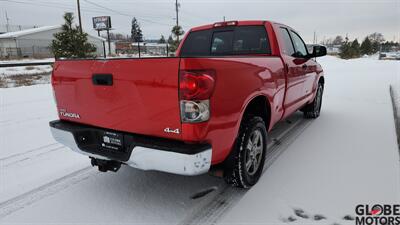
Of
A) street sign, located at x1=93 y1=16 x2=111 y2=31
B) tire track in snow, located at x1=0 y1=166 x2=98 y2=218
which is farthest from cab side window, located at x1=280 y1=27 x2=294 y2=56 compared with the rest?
street sign, located at x1=93 y1=16 x2=111 y2=31

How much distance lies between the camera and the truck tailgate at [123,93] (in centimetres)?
222

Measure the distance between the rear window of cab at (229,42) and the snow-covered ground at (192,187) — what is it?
155cm

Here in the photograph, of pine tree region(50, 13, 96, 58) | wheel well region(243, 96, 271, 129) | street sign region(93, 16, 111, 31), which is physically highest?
street sign region(93, 16, 111, 31)

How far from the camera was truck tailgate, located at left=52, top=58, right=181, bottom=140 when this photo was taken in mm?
2217

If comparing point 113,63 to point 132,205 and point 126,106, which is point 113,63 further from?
point 132,205

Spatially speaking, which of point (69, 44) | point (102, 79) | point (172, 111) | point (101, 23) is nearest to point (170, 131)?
point (172, 111)

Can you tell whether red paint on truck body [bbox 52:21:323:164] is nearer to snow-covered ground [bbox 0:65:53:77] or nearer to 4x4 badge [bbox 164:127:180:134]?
4x4 badge [bbox 164:127:180:134]

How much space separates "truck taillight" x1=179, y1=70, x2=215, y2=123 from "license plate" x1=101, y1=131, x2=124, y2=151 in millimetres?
697

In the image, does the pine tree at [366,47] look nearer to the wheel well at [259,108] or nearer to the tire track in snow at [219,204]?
the tire track in snow at [219,204]

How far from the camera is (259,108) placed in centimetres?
331

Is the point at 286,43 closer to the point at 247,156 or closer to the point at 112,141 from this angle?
the point at 247,156

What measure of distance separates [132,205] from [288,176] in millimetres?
1766

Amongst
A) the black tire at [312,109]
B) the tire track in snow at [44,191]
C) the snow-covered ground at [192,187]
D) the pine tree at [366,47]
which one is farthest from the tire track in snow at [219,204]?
the pine tree at [366,47]

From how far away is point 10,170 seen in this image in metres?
3.48
